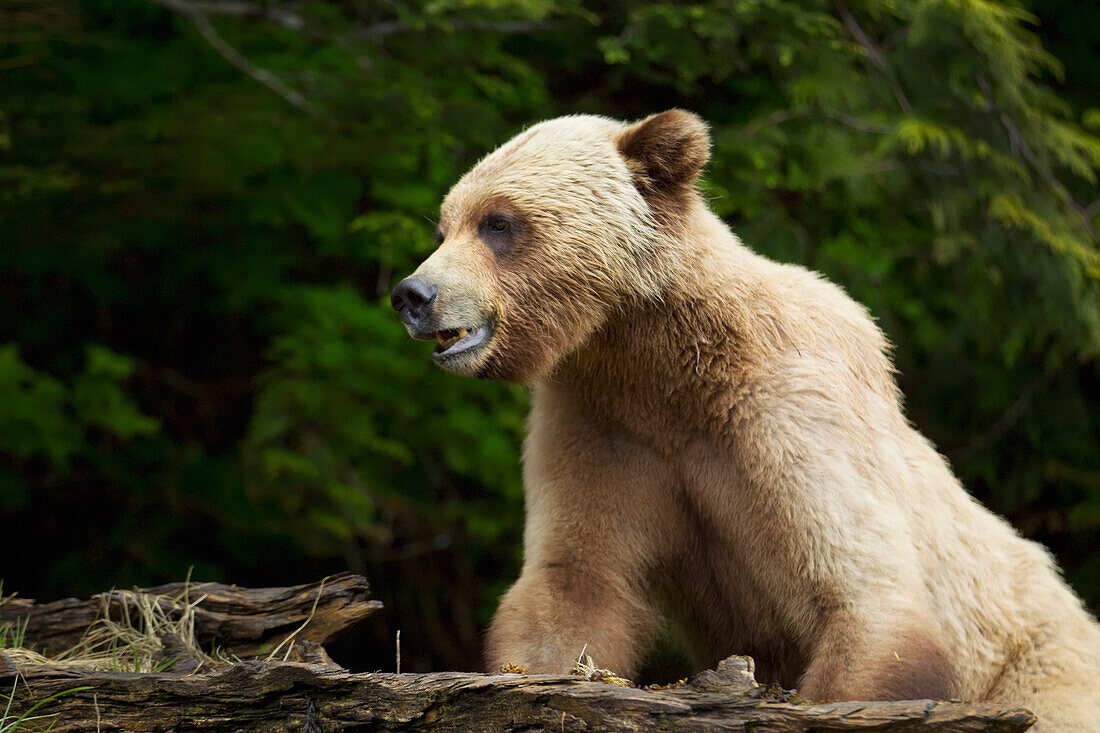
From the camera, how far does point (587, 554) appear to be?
379 centimetres

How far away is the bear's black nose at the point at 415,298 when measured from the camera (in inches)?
141

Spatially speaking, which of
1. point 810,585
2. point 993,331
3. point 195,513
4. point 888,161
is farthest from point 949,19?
point 195,513

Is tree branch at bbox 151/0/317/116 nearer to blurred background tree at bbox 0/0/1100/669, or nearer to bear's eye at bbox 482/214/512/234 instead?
blurred background tree at bbox 0/0/1100/669

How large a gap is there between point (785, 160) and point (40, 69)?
5799 millimetres

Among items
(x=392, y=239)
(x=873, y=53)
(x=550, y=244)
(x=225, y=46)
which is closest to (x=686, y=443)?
(x=550, y=244)

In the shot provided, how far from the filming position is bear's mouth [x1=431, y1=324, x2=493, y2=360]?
368 centimetres

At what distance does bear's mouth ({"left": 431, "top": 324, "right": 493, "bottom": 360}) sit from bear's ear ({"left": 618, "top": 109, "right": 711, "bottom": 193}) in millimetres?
889

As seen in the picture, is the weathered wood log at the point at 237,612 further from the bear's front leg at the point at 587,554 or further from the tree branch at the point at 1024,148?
the tree branch at the point at 1024,148

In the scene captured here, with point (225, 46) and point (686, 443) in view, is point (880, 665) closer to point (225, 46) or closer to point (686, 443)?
point (686, 443)

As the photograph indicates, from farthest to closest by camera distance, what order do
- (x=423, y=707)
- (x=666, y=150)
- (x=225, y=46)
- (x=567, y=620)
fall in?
(x=225, y=46) < (x=666, y=150) < (x=567, y=620) < (x=423, y=707)

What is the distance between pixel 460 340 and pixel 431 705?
1.32 m

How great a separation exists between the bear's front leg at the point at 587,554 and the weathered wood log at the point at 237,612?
58cm

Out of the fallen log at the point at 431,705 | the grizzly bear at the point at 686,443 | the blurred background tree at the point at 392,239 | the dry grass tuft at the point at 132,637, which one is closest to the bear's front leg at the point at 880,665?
the grizzly bear at the point at 686,443

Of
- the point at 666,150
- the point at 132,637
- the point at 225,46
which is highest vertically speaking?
the point at 666,150
